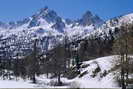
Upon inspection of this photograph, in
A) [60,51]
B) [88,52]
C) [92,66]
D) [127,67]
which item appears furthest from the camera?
[88,52]

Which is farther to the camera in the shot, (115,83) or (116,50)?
(115,83)

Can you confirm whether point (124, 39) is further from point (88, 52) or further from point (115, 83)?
point (88, 52)

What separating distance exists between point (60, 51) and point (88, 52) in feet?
208

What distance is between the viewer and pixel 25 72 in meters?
141

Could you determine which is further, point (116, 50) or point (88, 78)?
point (88, 78)

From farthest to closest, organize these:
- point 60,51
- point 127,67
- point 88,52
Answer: point 88,52 < point 60,51 < point 127,67

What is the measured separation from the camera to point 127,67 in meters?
44.7

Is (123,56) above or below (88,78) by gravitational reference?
above

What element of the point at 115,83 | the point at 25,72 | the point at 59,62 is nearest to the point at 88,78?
the point at 59,62

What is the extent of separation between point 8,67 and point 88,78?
372 feet

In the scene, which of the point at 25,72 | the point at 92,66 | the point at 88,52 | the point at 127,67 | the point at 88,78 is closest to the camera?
the point at 127,67

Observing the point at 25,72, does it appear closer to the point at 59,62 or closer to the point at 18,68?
the point at 18,68

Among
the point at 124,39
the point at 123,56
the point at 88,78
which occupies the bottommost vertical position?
the point at 88,78

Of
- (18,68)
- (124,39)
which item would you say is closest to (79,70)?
(18,68)
